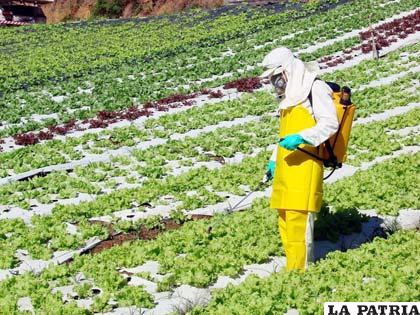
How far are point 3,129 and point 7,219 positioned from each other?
922 cm

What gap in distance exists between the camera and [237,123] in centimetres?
1877

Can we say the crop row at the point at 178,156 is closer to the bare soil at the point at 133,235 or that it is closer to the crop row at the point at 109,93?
the bare soil at the point at 133,235

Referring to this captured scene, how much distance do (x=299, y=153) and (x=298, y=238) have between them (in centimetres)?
98

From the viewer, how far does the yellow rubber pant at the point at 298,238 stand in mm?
7398

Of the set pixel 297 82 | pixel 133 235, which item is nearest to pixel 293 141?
pixel 297 82

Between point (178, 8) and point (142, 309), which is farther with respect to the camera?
point (178, 8)

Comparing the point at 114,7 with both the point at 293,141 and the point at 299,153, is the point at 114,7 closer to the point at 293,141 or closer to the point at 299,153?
the point at 299,153

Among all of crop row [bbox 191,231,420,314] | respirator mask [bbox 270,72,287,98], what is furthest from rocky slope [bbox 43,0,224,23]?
crop row [bbox 191,231,420,314]

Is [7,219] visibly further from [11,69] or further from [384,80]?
[11,69]

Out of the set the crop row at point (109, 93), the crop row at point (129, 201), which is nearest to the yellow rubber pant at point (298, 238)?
the crop row at point (129, 201)

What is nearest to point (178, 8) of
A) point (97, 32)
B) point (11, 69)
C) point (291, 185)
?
point (97, 32)

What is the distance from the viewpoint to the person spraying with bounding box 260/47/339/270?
7.31 m

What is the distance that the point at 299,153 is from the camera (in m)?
7.39

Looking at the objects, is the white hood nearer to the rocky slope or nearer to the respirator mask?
the respirator mask
